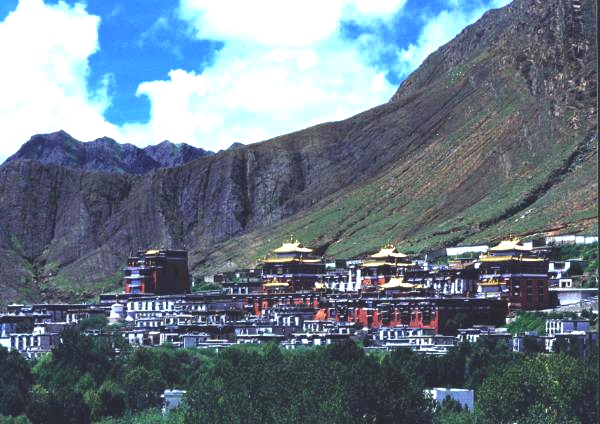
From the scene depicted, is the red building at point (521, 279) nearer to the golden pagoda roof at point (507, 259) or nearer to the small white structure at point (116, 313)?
the golden pagoda roof at point (507, 259)

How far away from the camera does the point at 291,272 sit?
5502 inches

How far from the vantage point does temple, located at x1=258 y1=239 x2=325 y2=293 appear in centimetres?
13838

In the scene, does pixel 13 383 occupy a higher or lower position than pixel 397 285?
lower

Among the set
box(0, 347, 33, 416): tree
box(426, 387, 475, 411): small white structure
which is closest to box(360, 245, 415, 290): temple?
box(0, 347, 33, 416): tree

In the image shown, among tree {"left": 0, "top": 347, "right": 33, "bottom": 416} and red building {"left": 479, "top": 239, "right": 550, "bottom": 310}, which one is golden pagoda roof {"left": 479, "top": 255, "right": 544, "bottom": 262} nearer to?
red building {"left": 479, "top": 239, "right": 550, "bottom": 310}

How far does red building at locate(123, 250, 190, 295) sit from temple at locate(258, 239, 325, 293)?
1387 centimetres

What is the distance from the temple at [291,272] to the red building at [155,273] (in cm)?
1387

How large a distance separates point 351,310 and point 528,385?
53.6m

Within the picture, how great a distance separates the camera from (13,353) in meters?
106

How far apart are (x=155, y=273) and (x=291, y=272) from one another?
18.5 metres

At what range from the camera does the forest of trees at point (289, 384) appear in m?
71.7

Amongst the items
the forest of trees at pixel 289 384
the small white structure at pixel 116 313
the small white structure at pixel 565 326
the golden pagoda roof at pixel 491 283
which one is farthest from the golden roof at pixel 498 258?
the small white structure at pixel 116 313

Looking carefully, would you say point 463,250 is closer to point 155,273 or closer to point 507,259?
point 507,259

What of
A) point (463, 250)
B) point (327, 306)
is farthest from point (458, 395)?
point (463, 250)
